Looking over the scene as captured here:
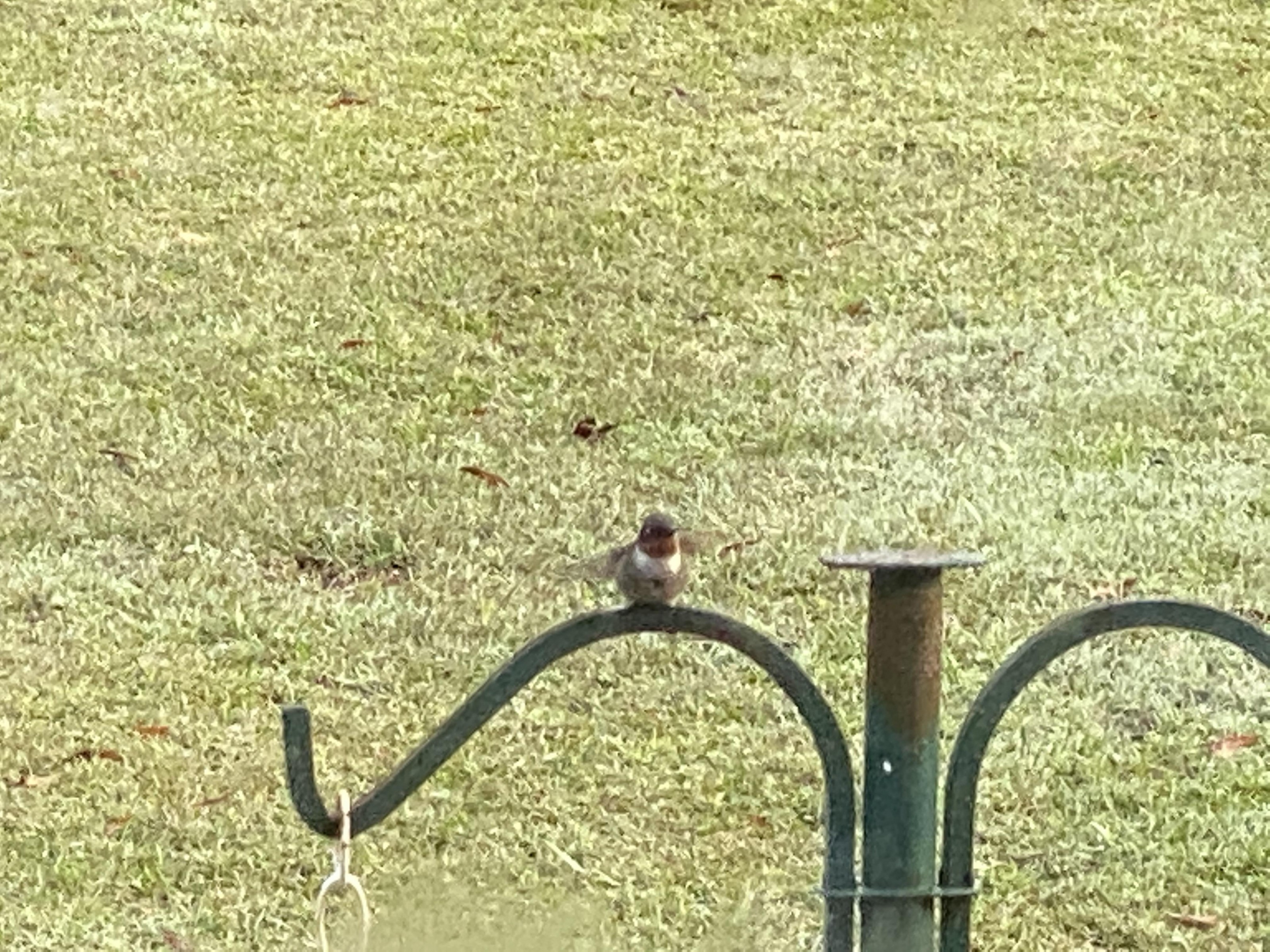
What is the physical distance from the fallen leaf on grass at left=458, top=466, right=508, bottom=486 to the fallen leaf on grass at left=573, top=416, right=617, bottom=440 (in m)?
0.34

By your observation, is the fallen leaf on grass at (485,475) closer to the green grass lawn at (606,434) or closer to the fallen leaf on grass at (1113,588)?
the green grass lawn at (606,434)

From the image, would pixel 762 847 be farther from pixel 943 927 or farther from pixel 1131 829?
pixel 943 927

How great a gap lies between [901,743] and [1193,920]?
2.31 metres

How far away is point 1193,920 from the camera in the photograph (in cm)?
371

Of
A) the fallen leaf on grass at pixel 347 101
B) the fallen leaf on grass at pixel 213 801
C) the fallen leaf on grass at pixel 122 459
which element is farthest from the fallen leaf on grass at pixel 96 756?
the fallen leaf on grass at pixel 347 101

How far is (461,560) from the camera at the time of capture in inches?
201

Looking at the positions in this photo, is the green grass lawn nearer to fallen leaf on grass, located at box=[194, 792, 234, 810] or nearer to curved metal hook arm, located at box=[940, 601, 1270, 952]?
fallen leaf on grass, located at box=[194, 792, 234, 810]

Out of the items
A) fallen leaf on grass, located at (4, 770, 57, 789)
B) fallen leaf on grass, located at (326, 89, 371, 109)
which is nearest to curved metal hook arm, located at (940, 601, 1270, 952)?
fallen leaf on grass, located at (4, 770, 57, 789)

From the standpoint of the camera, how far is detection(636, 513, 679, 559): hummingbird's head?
1.62 metres

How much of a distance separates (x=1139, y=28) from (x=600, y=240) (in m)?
3.14

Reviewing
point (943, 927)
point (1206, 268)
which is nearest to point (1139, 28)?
point (1206, 268)

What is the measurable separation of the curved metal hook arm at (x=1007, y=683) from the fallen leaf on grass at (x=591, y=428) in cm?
417

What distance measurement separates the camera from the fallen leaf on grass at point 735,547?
5102 millimetres

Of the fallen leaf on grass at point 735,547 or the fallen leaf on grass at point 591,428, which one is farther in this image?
the fallen leaf on grass at point 591,428
